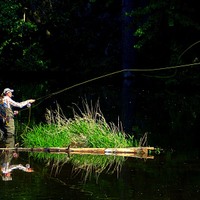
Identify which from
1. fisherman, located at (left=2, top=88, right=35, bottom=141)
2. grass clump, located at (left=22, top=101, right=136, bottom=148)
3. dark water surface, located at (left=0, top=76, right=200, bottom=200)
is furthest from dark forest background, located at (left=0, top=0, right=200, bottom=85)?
grass clump, located at (left=22, top=101, right=136, bottom=148)

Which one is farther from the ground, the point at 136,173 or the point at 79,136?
the point at 79,136

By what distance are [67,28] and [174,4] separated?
56.1 ft

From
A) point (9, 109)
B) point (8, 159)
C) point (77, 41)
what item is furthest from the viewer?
point (77, 41)

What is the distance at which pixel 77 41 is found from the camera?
4731cm

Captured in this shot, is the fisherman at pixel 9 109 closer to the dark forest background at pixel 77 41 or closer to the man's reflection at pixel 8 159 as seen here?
the man's reflection at pixel 8 159

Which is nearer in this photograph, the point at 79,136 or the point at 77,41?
the point at 79,136

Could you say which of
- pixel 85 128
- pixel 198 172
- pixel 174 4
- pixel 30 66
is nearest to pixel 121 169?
pixel 198 172

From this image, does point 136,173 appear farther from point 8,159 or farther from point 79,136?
point 79,136

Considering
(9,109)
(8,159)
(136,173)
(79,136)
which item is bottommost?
(136,173)

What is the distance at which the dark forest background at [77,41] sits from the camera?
39.5m

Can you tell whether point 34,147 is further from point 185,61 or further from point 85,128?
point 185,61

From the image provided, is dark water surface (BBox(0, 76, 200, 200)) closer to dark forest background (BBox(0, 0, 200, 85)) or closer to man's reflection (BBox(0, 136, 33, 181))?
man's reflection (BBox(0, 136, 33, 181))

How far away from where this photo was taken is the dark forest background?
39531 mm

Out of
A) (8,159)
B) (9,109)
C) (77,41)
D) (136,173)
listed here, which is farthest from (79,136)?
(77,41)
